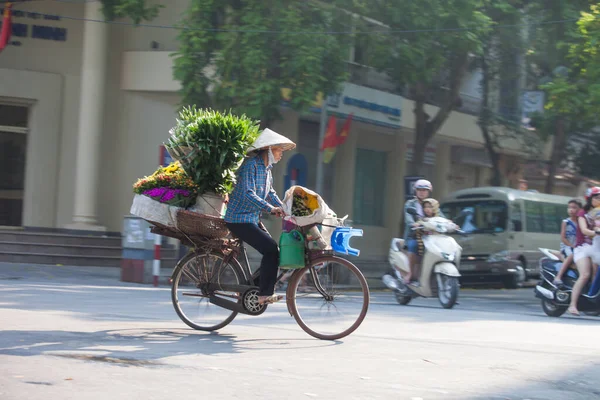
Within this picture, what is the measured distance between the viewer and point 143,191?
8.18 metres

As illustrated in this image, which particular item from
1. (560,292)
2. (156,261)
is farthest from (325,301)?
(156,261)

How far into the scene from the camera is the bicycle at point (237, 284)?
25.6 ft

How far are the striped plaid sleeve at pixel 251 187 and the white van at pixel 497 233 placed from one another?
14.8 meters

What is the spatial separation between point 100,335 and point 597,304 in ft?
23.0

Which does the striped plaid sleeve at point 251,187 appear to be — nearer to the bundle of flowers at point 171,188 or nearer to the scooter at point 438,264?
the bundle of flowers at point 171,188

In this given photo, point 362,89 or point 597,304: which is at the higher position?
point 362,89

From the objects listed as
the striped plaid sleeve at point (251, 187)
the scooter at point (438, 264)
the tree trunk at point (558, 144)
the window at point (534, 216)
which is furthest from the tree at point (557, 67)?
the striped plaid sleeve at point (251, 187)

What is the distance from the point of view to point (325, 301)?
7820mm

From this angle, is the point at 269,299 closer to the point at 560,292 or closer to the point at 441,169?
the point at 560,292

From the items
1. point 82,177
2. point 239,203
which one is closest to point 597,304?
point 239,203

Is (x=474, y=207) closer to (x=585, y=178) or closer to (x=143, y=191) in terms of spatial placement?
(x=585, y=178)

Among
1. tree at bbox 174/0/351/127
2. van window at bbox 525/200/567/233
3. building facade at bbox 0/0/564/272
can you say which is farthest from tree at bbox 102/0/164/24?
van window at bbox 525/200/567/233

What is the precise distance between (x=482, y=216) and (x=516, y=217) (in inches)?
32.6

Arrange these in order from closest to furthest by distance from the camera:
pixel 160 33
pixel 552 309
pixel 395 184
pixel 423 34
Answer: pixel 552 309, pixel 423 34, pixel 160 33, pixel 395 184
